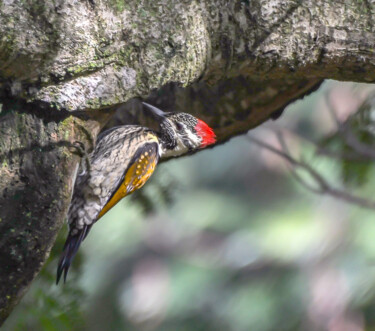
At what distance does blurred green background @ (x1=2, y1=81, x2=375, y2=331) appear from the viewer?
6.73 metres

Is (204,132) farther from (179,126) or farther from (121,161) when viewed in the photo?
(121,161)

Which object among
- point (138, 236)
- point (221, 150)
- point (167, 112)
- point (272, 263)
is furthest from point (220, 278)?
point (167, 112)

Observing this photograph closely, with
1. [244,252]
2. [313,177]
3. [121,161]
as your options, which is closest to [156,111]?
[121,161]

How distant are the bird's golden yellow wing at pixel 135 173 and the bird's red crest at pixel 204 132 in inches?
8.8

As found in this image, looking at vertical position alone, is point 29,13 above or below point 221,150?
above

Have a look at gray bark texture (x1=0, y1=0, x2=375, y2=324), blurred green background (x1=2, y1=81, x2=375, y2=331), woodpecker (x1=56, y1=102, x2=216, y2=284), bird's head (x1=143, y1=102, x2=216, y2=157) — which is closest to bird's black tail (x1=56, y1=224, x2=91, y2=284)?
woodpecker (x1=56, y1=102, x2=216, y2=284)

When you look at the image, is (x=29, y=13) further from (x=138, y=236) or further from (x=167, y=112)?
(x=138, y=236)

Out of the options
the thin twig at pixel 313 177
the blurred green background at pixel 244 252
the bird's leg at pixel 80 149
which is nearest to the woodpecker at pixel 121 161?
the bird's leg at pixel 80 149

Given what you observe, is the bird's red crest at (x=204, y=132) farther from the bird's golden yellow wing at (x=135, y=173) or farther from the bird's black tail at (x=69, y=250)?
the bird's black tail at (x=69, y=250)

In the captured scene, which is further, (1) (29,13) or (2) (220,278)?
(2) (220,278)

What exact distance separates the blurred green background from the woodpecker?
9.75 ft

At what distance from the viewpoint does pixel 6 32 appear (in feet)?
6.25

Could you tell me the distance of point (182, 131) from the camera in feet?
9.30

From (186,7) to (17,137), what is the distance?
27.5 inches
